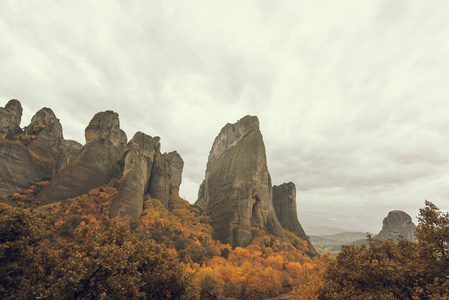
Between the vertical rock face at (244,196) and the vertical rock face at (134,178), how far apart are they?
32.0 m

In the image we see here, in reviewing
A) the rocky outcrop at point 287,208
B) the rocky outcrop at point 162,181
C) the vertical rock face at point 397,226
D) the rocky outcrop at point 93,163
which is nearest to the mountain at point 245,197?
the rocky outcrop at point 287,208

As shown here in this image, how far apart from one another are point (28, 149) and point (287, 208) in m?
113

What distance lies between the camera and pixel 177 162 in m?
113

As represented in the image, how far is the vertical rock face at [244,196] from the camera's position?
74938mm

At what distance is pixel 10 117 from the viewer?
6488 cm

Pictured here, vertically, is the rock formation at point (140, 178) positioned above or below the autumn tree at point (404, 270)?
above

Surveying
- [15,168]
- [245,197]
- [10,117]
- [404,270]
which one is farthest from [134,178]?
[404,270]

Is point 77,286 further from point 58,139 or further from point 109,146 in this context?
point 58,139

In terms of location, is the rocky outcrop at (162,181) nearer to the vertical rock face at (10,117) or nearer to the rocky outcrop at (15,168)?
the rocky outcrop at (15,168)

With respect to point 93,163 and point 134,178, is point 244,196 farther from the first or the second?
point 93,163

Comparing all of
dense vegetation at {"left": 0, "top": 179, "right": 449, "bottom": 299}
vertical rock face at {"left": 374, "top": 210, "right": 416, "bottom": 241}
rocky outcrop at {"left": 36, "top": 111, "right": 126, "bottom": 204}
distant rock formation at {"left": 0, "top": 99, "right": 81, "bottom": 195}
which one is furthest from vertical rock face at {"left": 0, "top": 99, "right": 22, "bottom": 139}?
vertical rock face at {"left": 374, "top": 210, "right": 416, "bottom": 241}

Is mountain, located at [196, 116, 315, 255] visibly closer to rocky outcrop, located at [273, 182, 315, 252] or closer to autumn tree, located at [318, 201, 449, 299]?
rocky outcrop, located at [273, 182, 315, 252]

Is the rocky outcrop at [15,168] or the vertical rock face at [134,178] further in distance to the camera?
the vertical rock face at [134,178]

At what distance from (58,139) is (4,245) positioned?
7642cm
